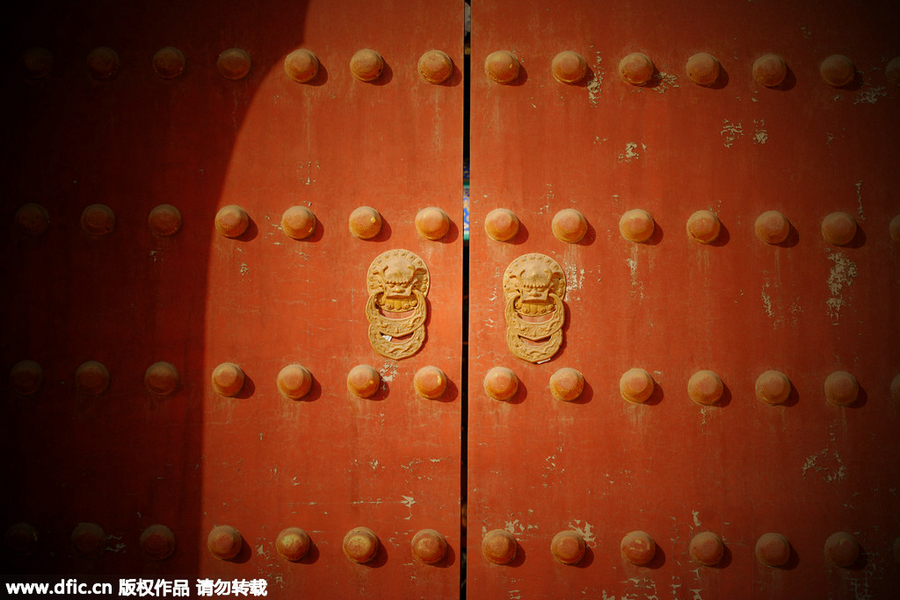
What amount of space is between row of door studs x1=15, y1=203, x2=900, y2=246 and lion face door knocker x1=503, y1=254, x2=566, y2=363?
0.11 meters

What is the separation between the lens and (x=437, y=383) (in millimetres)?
1588

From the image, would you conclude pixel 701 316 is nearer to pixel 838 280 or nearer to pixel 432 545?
pixel 838 280

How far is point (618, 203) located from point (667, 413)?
2.25ft

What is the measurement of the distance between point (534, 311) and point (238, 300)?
3.14ft

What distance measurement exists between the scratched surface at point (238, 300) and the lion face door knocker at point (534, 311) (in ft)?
0.60

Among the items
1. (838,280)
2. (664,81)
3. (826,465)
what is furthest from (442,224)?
(826,465)

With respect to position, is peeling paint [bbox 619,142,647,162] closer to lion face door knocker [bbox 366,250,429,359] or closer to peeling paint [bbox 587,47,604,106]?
peeling paint [bbox 587,47,604,106]

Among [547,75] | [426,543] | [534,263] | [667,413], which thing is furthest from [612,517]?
[547,75]

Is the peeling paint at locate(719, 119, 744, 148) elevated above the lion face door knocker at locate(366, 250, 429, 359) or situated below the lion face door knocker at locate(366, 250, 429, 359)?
above

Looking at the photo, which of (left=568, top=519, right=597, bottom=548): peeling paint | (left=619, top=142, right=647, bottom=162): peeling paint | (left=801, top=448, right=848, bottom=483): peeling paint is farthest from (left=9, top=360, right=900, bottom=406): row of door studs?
(left=619, top=142, right=647, bottom=162): peeling paint

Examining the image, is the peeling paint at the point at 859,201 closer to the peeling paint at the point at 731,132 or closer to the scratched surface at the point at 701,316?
the scratched surface at the point at 701,316

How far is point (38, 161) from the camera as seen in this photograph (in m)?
1.68

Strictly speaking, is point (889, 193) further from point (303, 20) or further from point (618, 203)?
point (303, 20)

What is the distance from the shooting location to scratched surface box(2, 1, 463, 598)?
163 centimetres
